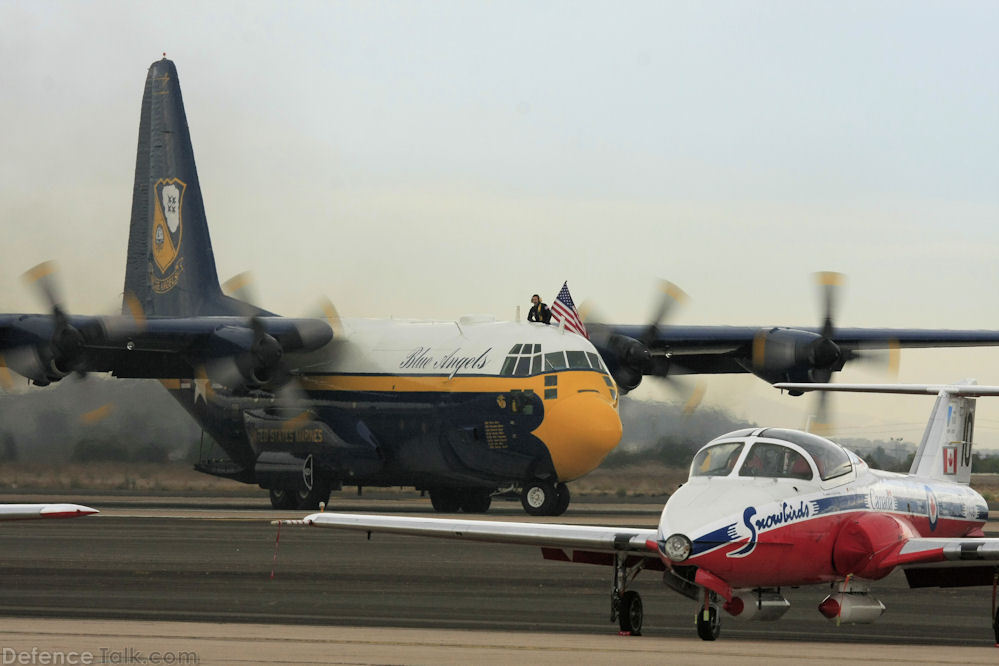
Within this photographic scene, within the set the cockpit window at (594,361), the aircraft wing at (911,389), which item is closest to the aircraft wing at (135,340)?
the cockpit window at (594,361)

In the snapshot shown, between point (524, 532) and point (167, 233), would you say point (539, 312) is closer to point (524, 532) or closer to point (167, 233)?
point (167, 233)

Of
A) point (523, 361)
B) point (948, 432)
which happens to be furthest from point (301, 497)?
point (948, 432)

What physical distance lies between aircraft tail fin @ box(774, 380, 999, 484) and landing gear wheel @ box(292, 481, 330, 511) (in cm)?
1780

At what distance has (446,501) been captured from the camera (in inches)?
1345

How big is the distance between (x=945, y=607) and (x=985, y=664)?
5.96 metres

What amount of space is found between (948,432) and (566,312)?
14.8 metres

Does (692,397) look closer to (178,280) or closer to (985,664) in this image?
(178,280)

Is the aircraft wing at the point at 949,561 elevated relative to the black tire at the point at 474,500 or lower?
elevated

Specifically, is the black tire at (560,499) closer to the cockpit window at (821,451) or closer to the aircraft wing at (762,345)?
the aircraft wing at (762,345)

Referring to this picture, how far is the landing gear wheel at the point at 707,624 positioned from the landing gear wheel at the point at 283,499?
73.0ft

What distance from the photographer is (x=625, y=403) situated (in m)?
36.8

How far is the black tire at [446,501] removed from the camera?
34000mm

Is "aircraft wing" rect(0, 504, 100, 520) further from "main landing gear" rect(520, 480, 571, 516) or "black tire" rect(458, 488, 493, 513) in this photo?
"black tire" rect(458, 488, 493, 513)

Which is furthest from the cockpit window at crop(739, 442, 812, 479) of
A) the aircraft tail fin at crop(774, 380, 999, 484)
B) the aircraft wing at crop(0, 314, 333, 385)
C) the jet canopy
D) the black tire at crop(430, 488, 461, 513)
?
the black tire at crop(430, 488, 461, 513)
